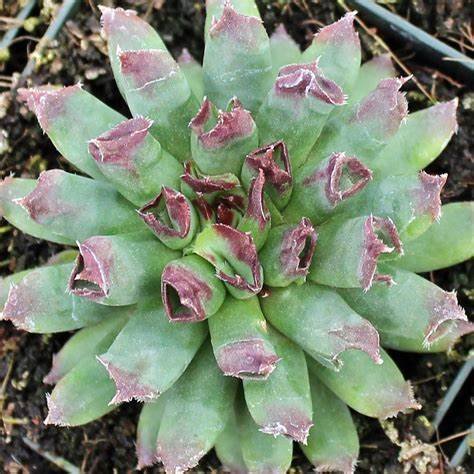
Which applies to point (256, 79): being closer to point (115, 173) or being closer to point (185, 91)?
point (185, 91)

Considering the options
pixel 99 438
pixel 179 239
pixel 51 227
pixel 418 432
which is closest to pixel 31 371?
pixel 99 438

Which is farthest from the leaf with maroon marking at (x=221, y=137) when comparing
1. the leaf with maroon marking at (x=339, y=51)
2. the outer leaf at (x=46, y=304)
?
the outer leaf at (x=46, y=304)

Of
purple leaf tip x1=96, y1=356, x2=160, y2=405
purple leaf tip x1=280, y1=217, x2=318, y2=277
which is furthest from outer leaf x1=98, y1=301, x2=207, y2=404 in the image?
purple leaf tip x1=280, y1=217, x2=318, y2=277

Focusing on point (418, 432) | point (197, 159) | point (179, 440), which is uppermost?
point (197, 159)

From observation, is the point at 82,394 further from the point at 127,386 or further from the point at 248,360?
the point at 248,360

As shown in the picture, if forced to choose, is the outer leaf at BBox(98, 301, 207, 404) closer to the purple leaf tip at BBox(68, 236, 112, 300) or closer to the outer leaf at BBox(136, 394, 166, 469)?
the purple leaf tip at BBox(68, 236, 112, 300)

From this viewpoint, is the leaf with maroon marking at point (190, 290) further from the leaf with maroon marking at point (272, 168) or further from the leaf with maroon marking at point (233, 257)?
the leaf with maroon marking at point (272, 168)
